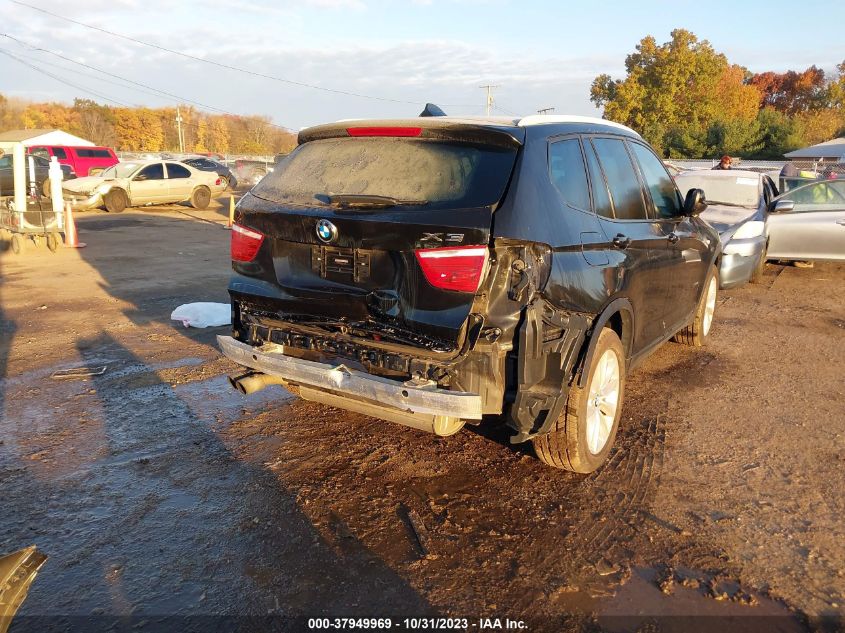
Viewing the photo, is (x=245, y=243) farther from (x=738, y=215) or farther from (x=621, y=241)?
(x=738, y=215)

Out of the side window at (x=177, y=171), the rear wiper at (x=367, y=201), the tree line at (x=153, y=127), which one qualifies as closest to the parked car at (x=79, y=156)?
the side window at (x=177, y=171)

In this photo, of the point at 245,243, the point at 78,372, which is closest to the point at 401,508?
the point at 245,243

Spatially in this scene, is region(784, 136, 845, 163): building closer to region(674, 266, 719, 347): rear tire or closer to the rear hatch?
region(674, 266, 719, 347): rear tire

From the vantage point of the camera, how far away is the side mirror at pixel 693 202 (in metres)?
5.22

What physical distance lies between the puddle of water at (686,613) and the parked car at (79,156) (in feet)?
108

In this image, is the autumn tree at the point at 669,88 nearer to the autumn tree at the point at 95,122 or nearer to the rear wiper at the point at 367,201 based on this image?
the rear wiper at the point at 367,201

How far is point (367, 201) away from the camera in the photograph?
3445 millimetres

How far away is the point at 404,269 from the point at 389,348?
408mm

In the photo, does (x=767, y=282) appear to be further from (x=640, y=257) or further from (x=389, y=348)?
(x=389, y=348)

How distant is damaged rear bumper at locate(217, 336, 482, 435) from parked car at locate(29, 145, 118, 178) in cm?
3106

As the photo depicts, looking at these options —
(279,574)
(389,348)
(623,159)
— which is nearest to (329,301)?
(389,348)

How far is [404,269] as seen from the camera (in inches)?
129

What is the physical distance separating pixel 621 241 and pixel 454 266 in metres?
1.39

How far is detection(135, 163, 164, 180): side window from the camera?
21.6m
